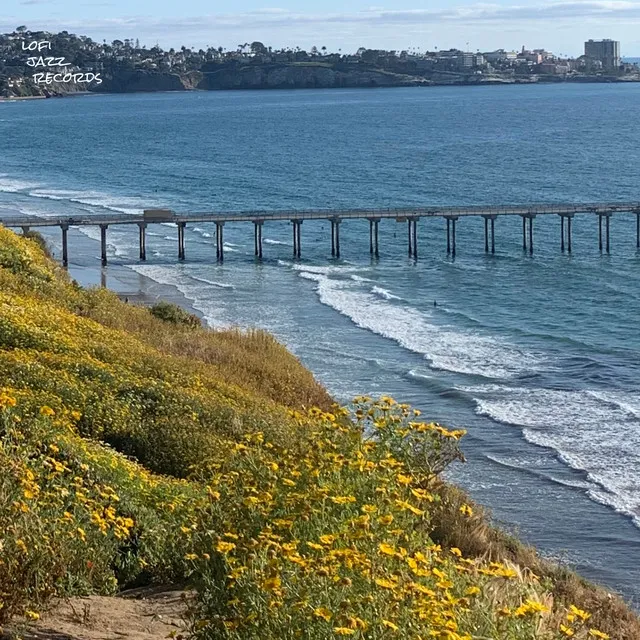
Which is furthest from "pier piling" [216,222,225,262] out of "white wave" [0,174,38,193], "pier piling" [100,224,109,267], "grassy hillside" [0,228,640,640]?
"grassy hillside" [0,228,640,640]

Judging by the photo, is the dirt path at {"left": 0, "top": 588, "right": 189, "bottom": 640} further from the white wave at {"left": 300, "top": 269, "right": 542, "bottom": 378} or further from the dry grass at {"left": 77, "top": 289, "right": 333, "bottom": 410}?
the white wave at {"left": 300, "top": 269, "right": 542, "bottom": 378}

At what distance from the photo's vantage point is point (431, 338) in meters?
47.5

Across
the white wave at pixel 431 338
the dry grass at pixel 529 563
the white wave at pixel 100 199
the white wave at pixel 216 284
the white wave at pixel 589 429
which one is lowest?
the white wave at pixel 589 429

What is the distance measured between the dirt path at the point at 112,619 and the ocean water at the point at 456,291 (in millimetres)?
13616

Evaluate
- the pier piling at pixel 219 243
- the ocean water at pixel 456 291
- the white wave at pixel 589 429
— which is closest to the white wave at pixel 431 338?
the ocean water at pixel 456 291

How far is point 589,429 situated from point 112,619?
24.4 meters

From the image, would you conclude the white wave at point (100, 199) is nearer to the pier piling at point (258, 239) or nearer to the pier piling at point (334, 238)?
the pier piling at point (258, 239)

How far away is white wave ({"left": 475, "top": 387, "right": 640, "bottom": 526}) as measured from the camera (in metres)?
28.9

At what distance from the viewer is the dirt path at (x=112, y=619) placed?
33.2ft

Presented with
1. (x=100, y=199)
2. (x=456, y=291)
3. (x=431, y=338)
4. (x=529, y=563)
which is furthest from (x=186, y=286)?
(x=529, y=563)

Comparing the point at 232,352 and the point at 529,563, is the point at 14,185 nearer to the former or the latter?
the point at 232,352

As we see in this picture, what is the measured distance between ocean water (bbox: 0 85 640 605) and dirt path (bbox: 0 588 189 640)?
13.6 metres

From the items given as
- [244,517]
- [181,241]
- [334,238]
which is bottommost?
[334,238]

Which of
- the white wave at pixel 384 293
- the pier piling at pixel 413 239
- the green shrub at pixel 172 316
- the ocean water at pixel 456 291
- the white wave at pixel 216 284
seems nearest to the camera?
the ocean water at pixel 456 291
